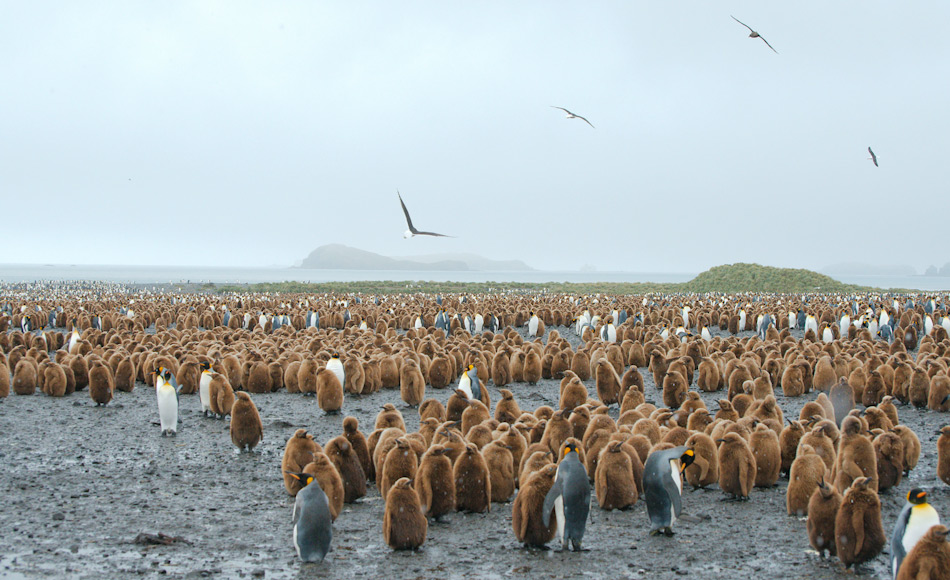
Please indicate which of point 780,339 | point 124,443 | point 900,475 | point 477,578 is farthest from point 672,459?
point 780,339

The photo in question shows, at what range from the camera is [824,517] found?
15.8 feet

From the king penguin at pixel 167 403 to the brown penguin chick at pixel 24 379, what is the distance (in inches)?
153

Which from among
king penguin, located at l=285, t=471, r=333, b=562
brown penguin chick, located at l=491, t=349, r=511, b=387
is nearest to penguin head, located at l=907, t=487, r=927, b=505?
king penguin, located at l=285, t=471, r=333, b=562

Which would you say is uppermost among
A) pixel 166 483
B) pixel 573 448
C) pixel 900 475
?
pixel 573 448

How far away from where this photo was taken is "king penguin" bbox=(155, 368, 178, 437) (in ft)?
28.5

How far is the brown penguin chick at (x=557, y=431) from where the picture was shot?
6762 millimetres

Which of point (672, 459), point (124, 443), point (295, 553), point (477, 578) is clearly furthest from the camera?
point (124, 443)

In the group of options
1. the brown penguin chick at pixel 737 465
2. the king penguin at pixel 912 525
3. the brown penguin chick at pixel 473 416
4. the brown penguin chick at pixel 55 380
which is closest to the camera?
the king penguin at pixel 912 525

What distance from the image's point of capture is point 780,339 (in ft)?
55.5

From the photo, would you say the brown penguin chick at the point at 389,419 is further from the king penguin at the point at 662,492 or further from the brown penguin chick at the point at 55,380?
the brown penguin chick at the point at 55,380

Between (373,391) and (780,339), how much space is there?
35.2ft

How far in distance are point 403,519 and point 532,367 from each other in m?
7.86

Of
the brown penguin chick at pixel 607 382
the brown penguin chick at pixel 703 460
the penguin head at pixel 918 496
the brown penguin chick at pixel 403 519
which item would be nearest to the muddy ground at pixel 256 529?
the brown penguin chick at pixel 403 519

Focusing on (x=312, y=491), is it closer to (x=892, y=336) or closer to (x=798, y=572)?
(x=798, y=572)
